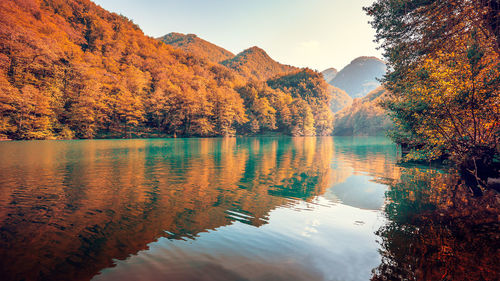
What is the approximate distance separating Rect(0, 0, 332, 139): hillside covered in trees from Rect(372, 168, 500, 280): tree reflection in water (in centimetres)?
5812

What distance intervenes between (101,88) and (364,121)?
130m

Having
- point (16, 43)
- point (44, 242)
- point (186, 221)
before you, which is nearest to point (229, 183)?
point (186, 221)

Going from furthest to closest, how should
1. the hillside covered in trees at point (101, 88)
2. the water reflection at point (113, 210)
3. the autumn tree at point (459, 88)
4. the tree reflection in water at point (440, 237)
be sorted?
the hillside covered in trees at point (101, 88)
the autumn tree at point (459, 88)
the water reflection at point (113, 210)
the tree reflection in water at point (440, 237)

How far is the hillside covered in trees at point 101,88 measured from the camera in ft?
143

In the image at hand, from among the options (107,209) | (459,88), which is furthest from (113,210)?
(459,88)

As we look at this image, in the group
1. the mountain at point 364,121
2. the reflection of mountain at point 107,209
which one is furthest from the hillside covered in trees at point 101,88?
the reflection of mountain at point 107,209

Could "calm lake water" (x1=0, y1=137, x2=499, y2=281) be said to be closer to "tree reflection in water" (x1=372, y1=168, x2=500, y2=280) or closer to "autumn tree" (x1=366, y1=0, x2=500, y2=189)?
"tree reflection in water" (x1=372, y1=168, x2=500, y2=280)

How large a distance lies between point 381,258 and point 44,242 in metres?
8.16

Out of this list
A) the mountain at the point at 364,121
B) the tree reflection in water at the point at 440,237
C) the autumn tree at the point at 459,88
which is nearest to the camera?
the tree reflection in water at the point at 440,237

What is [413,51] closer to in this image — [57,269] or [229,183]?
[229,183]

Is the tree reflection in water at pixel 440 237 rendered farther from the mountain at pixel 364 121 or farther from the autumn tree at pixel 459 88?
the mountain at pixel 364 121

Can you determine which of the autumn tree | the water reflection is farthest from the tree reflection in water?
the autumn tree

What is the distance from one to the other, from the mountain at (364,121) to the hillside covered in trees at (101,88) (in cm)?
3685

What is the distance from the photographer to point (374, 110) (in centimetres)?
12362
